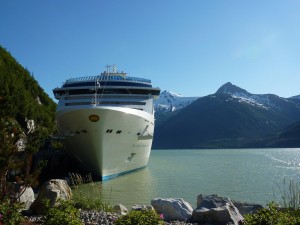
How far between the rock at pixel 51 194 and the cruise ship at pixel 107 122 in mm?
15947

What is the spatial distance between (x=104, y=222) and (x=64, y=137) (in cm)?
2580

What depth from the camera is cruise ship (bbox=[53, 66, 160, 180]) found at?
3000 cm

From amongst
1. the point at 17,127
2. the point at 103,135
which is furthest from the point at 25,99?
the point at 17,127

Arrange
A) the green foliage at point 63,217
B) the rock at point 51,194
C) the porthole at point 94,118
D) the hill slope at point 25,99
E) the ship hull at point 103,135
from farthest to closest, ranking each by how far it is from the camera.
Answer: the hill slope at point 25,99 < the ship hull at point 103,135 < the porthole at point 94,118 < the rock at point 51,194 < the green foliage at point 63,217

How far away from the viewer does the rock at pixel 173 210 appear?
492 inches

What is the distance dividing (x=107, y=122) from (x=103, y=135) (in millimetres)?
1123

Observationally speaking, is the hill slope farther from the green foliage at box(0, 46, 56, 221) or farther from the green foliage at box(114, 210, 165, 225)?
the green foliage at box(114, 210, 165, 225)

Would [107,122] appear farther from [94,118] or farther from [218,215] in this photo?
[218,215]

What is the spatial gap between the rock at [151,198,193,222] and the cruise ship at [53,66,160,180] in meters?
17.3

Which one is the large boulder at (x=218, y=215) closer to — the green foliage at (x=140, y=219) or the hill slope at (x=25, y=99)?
the green foliage at (x=140, y=219)

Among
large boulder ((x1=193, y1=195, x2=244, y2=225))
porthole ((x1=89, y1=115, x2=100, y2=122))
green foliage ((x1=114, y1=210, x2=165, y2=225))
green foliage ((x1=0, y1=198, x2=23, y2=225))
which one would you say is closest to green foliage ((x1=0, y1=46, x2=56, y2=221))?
green foliage ((x1=0, y1=198, x2=23, y2=225))

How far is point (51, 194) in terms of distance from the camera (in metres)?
12.4

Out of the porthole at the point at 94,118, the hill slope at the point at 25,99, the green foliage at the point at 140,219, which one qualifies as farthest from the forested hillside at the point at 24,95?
the green foliage at the point at 140,219

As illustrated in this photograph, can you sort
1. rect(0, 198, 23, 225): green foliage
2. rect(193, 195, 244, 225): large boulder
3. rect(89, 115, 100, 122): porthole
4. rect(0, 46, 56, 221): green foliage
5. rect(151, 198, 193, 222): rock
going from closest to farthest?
rect(0, 198, 23, 225): green foliage, rect(0, 46, 56, 221): green foliage, rect(193, 195, 244, 225): large boulder, rect(151, 198, 193, 222): rock, rect(89, 115, 100, 122): porthole
